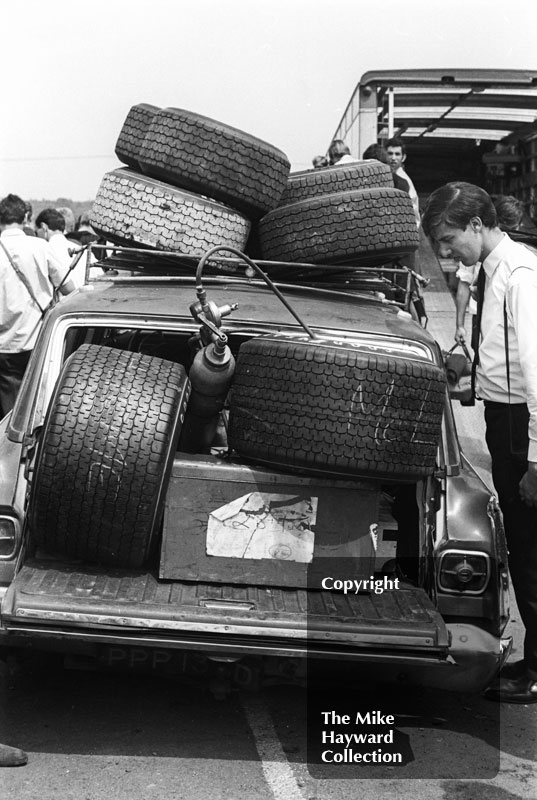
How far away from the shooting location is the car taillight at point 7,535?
4.08 m

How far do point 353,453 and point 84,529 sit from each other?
106 centimetres

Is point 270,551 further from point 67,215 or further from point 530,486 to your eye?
point 67,215

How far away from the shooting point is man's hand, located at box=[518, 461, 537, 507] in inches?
170

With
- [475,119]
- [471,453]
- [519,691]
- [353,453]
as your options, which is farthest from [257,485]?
[475,119]

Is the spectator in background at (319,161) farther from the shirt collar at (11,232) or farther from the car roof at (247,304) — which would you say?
the car roof at (247,304)

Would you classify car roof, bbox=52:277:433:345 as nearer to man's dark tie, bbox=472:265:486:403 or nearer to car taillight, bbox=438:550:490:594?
man's dark tie, bbox=472:265:486:403

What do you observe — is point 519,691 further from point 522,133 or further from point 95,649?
point 522,133

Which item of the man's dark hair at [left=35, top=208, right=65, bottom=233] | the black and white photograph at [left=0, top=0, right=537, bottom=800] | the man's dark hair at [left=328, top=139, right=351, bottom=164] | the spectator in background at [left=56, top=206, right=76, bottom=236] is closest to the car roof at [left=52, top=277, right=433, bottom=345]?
the black and white photograph at [left=0, top=0, right=537, bottom=800]

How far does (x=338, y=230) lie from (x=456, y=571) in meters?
1.96

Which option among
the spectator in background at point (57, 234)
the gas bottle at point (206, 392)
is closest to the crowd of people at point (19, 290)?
the spectator in background at point (57, 234)

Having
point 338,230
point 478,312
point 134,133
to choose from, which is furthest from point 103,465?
point 134,133

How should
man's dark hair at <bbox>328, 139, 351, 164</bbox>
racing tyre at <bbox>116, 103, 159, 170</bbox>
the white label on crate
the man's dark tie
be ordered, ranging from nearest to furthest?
the white label on crate
the man's dark tie
racing tyre at <bbox>116, 103, 159, 170</bbox>
man's dark hair at <bbox>328, 139, 351, 164</bbox>

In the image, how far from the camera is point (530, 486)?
4.38 meters

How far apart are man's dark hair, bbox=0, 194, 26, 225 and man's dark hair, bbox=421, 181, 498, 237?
4.43m
